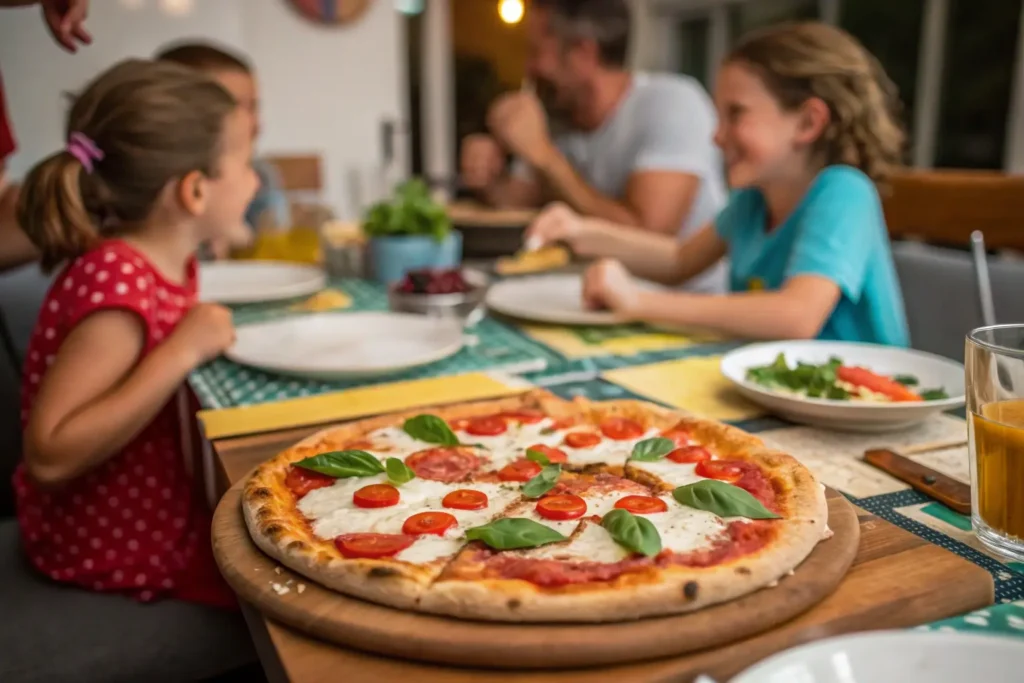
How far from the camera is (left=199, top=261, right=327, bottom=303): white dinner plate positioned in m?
1.97

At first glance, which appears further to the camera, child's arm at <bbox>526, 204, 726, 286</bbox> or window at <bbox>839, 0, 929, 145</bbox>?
window at <bbox>839, 0, 929, 145</bbox>

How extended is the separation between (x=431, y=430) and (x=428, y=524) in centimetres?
23

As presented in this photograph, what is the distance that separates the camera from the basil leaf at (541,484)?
0.88 m

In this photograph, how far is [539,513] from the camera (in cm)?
84

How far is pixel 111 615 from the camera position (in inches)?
50.1

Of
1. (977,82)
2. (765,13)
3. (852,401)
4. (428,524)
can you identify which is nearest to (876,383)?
(852,401)

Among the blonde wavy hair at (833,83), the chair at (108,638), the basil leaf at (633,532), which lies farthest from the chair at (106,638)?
the blonde wavy hair at (833,83)

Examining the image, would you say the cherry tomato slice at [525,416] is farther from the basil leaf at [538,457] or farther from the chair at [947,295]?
the chair at [947,295]

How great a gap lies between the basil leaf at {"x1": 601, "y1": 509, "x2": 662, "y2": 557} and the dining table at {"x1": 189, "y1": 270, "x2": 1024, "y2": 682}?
0.11 metres

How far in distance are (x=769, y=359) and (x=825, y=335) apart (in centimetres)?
56

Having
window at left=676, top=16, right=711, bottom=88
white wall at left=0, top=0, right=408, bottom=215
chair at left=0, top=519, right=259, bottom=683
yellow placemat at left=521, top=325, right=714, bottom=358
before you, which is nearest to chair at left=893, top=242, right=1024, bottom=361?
yellow placemat at left=521, top=325, right=714, bottom=358

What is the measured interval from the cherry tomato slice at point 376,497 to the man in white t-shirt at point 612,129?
1951 millimetres

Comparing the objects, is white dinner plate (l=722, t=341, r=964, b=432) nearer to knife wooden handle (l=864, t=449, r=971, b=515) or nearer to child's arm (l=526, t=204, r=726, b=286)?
knife wooden handle (l=864, t=449, r=971, b=515)

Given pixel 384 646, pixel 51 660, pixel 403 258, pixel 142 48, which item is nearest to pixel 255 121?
pixel 403 258
